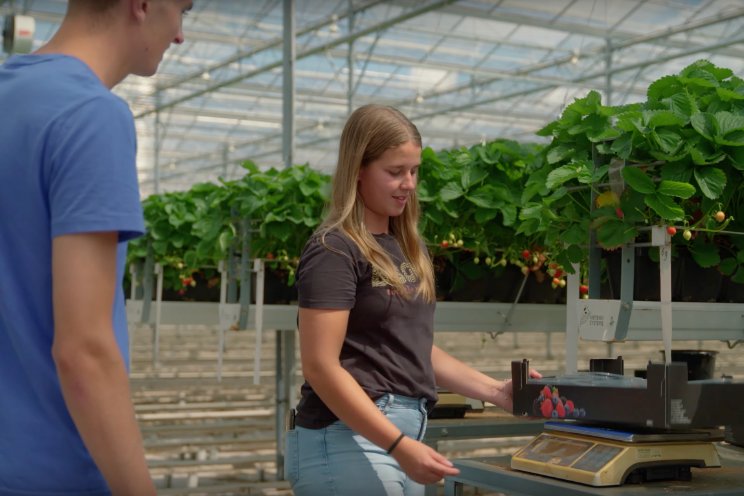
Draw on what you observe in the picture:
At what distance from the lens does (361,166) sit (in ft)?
6.09

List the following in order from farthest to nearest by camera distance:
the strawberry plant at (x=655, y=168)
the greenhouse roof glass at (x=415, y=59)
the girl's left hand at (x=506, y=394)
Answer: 1. the greenhouse roof glass at (x=415, y=59)
2. the strawberry plant at (x=655, y=168)
3. the girl's left hand at (x=506, y=394)

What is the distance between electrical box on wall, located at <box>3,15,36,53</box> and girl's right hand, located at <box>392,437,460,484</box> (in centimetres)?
347

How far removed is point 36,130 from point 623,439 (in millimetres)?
1176

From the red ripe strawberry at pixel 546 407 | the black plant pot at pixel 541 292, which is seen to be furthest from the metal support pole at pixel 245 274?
the red ripe strawberry at pixel 546 407

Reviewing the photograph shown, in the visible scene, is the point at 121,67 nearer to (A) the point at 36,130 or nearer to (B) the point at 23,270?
(A) the point at 36,130

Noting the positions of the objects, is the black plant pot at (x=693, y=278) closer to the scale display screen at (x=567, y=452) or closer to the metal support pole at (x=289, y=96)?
the scale display screen at (x=567, y=452)

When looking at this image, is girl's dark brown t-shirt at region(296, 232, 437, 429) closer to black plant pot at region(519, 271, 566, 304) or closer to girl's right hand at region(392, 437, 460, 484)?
girl's right hand at region(392, 437, 460, 484)

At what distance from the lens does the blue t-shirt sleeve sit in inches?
39.5

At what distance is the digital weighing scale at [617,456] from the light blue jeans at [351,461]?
25 centimetres

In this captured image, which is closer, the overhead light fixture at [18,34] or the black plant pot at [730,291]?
the black plant pot at [730,291]

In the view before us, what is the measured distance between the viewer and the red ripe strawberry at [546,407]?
185 centimetres

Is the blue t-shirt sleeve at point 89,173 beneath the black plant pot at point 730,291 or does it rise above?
above

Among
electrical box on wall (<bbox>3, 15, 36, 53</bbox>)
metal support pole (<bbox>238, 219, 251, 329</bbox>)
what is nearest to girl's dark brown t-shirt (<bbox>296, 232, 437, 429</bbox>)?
metal support pole (<bbox>238, 219, 251, 329</bbox>)

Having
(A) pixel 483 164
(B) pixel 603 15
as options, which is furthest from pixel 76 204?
(B) pixel 603 15
